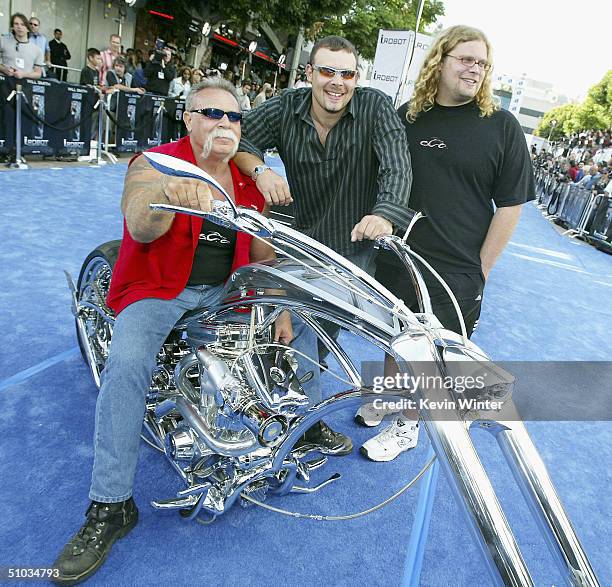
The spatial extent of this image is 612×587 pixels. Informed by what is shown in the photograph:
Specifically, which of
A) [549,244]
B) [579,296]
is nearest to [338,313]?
[579,296]

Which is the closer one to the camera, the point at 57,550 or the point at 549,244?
the point at 57,550

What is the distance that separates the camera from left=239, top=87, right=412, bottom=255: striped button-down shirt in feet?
Answer: 7.42

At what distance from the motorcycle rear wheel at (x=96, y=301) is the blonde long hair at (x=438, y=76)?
160 centimetres

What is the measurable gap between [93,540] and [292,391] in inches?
35.3

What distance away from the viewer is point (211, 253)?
217cm

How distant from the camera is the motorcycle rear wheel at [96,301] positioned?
2.55 metres

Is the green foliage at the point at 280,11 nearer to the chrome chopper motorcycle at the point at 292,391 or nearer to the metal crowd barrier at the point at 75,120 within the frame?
the metal crowd barrier at the point at 75,120

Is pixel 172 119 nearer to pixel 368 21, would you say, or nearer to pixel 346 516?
pixel 346 516

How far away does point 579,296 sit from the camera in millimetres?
6395

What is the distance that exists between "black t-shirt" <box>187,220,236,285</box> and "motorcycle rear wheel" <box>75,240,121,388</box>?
1.83ft

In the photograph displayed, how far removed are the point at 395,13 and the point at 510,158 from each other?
2728cm

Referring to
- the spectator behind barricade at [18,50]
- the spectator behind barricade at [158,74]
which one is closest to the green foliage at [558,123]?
the spectator behind barricade at [158,74]

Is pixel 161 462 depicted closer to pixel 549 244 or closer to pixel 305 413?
pixel 305 413

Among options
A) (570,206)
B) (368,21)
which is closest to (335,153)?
(570,206)
